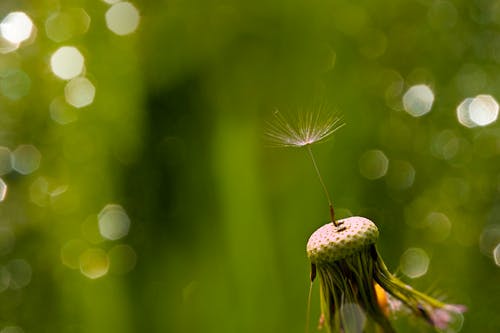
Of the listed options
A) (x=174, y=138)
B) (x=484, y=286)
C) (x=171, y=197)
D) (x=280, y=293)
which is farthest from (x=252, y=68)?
(x=484, y=286)

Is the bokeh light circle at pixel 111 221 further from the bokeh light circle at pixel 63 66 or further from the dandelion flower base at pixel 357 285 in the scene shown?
the dandelion flower base at pixel 357 285

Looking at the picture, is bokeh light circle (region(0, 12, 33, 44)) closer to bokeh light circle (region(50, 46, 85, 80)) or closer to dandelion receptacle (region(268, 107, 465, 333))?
bokeh light circle (region(50, 46, 85, 80))

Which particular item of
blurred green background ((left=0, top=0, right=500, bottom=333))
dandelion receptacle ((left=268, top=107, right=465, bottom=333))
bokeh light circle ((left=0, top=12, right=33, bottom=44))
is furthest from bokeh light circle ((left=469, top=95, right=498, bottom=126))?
bokeh light circle ((left=0, top=12, right=33, bottom=44))

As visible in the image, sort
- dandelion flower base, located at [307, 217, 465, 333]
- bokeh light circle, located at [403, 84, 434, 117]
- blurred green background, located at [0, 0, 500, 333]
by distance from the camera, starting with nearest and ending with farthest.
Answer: dandelion flower base, located at [307, 217, 465, 333] < blurred green background, located at [0, 0, 500, 333] < bokeh light circle, located at [403, 84, 434, 117]

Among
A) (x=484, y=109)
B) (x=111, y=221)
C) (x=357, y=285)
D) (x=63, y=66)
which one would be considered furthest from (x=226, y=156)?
(x=357, y=285)

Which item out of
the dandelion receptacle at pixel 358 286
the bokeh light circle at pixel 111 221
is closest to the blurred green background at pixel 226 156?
the bokeh light circle at pixel 111 221

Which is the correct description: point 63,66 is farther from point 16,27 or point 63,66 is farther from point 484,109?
point 484,109

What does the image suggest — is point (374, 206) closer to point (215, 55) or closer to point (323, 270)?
point (215, 55)

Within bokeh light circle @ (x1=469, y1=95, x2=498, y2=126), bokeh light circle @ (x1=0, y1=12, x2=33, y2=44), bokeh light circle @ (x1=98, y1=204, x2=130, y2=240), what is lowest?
bokeh light circle @ (x1=98, y1=204, x2=130, y2=240)
